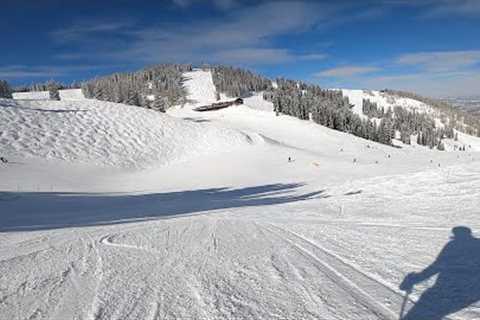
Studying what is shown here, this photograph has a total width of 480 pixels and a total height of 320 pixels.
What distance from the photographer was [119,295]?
3.90 m

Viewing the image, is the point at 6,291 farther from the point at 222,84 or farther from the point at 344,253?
the point at 222,84

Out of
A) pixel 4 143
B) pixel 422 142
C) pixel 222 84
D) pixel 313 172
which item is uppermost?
pixel 222 84

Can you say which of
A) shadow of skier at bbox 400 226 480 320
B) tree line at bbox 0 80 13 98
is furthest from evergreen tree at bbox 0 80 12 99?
shadow of skier at bbox 400 226 480 320

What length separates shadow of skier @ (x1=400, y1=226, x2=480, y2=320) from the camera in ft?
11.4

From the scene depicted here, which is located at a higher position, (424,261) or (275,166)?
(424,261)

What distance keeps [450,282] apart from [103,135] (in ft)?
125

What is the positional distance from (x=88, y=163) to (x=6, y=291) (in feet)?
93.5

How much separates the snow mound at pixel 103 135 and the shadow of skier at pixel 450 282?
30.8 m

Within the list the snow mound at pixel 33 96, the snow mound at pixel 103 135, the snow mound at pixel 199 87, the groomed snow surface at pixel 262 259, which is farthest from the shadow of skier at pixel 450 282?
the snow mound at pixel 33 96

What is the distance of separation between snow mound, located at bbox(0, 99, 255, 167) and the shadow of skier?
3081cm

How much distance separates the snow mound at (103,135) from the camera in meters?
30.9

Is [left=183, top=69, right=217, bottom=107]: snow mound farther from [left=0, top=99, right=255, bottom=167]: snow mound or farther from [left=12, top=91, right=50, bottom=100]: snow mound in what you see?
[left=0, top=99, right=255, bottom=167]: snow mound

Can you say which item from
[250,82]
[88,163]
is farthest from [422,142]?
[88,163]

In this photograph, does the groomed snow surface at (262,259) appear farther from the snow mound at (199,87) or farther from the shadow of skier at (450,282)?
the snow mound at (199,87)
